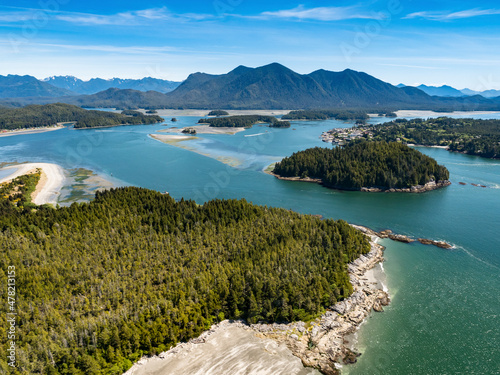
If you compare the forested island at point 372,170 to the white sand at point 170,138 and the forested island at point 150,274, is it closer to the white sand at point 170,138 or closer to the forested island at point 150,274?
the forested island at point 150,274

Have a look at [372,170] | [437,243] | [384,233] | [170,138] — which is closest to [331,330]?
[384,233]

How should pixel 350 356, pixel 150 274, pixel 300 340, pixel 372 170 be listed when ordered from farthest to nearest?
pixel 372 170, pixel 150 274, pixel 300 340, pixel 350 356

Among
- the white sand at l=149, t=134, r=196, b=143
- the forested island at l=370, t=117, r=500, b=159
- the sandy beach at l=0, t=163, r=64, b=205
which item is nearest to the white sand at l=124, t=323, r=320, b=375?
the sandy beach at l=0, t=163, r=64, b=205

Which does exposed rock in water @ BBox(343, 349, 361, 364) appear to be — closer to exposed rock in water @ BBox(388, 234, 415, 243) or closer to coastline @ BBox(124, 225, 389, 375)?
coastline @ BBox(124, 225, 389, 375)

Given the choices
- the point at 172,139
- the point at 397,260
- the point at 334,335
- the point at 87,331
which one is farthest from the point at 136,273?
the point at 172,139

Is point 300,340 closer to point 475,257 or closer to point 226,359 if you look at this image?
point 226,359

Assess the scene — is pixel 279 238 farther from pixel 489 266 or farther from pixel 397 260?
pixel 489 266
